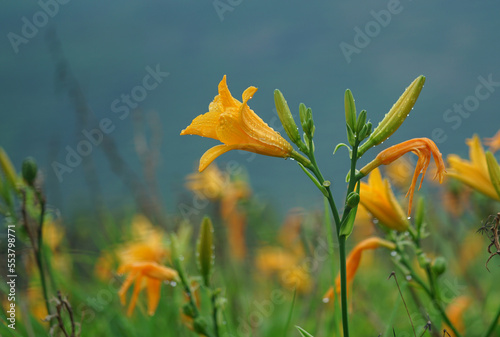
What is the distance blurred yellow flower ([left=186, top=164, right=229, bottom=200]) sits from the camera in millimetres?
2484

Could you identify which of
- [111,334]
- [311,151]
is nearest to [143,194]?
[111,334]

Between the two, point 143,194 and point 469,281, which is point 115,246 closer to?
point 143,194

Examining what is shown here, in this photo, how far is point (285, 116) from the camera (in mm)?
1014

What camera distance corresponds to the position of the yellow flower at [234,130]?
1.00 metres

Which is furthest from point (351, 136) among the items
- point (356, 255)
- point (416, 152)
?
point (356, 255)

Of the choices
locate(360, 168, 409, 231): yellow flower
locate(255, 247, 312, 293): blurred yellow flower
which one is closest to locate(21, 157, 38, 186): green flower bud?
locate(360, 168, 409, 231): yellow flower

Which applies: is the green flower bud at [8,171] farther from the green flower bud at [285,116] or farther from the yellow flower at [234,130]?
the green flower bud at [285,116]

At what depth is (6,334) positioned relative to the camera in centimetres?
131

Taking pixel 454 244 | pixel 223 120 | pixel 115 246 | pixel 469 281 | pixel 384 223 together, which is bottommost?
pixel 469 281

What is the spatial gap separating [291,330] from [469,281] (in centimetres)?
88

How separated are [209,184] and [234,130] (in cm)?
150

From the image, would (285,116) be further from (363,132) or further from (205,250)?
(205,250)

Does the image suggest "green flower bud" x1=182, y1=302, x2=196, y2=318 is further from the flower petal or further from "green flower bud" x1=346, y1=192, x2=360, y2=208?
"green flower bud" x1=346, y1=192, x2=360, y2=208

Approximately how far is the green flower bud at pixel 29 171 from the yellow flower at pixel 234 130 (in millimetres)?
636
